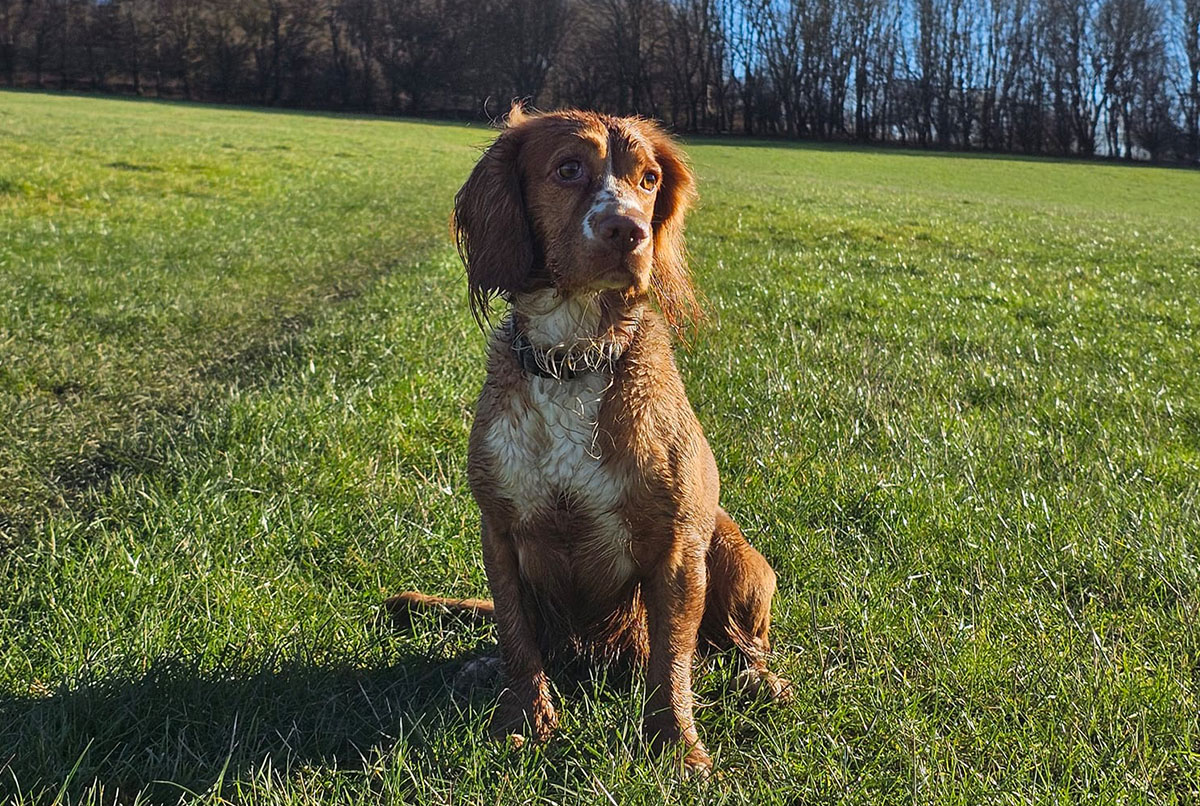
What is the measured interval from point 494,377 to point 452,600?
905 mm

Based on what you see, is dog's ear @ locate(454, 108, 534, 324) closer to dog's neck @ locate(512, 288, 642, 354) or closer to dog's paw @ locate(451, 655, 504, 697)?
dog's neck @ locate(512, 288, 642, 354)

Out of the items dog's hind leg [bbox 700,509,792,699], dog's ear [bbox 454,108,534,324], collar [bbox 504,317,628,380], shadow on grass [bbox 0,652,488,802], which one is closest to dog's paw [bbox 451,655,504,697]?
shadow on grass [bbox 0,652,488,802]

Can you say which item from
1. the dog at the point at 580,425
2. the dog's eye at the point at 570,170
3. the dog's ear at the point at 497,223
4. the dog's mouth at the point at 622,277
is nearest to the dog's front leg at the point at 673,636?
the dog at the point at 580,425

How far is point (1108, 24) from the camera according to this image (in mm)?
63531

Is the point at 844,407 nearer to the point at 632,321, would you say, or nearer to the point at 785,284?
the point at 632,321

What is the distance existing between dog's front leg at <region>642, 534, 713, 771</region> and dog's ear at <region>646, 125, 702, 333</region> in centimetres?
75

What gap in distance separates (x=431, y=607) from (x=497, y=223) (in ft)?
4.17

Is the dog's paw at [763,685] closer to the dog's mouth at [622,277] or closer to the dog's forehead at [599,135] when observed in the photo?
the dog's mouth at [622,277]

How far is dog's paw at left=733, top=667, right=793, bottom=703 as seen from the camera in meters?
2.59

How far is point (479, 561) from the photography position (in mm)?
3422

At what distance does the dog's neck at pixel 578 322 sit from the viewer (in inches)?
97.4

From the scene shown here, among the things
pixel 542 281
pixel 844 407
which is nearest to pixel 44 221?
pixel 844 407

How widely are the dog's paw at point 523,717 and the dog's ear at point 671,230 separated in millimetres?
1184

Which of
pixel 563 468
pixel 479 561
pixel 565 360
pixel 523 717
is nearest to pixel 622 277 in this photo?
pixel 565 360
